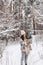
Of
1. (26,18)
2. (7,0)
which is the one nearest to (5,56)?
(26,18)

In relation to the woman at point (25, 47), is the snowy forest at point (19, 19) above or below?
above

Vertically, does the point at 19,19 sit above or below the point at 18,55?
above

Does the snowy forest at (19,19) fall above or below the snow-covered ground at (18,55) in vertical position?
above

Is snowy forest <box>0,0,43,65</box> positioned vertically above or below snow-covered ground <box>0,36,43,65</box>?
above

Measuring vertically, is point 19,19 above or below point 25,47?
above

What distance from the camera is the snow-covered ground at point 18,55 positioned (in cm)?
127

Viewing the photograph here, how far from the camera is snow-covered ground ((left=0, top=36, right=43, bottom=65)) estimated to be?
1271mm

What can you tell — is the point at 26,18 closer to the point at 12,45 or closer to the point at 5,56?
the point at 12,45

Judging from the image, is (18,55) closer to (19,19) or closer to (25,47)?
(25,47)

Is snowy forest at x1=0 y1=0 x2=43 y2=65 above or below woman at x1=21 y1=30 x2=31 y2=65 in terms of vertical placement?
above

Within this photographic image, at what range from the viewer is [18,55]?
1.28m

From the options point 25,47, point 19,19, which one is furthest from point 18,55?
point 19,19

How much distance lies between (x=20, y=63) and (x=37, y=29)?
0.35 metres

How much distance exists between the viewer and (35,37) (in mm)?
1306
